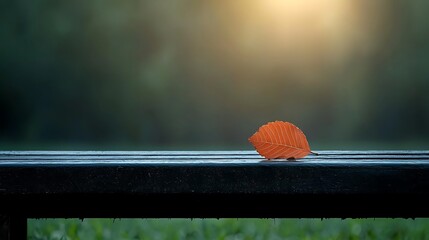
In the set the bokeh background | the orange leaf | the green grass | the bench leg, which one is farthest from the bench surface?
the bokeh background

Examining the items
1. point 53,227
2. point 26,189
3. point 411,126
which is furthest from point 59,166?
point 411,126

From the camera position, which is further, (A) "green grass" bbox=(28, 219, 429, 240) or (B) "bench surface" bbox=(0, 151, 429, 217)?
(A) "green grass" bbox=(28, 219, 429, 240)

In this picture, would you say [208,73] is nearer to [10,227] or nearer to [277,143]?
→ [10,227]

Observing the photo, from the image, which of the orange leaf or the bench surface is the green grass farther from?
the bench surface

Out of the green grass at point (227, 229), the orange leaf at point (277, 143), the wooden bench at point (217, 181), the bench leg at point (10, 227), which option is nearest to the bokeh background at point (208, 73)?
the green grass at point (227, 229)

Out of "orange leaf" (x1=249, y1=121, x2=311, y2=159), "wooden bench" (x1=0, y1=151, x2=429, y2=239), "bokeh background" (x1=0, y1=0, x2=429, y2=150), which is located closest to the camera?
"wooden bench" (x1=0, y1=151, x2=429, y2=239)

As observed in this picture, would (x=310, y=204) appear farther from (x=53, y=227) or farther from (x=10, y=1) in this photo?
(x=10, y=1)

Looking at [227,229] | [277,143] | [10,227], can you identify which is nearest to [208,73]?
[227,229]
